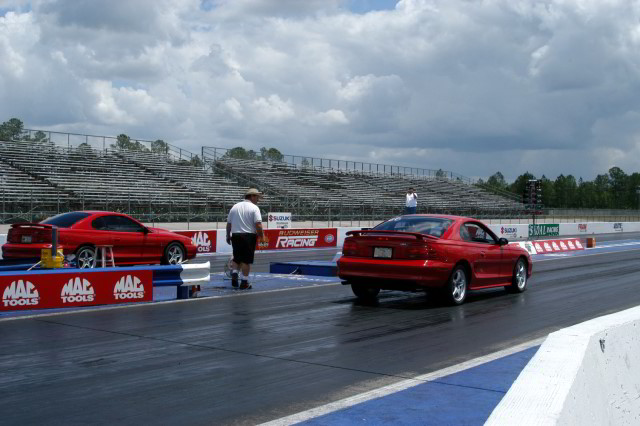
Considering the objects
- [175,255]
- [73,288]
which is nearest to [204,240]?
[175,255]

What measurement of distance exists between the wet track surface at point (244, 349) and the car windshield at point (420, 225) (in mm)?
1167

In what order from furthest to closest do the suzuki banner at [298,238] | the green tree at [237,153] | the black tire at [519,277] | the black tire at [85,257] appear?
1. the green tree at [237,153]
2. the suzuki banner at [298,238]
3. the black tire at [85,257]
4. the black tire at [519,277]

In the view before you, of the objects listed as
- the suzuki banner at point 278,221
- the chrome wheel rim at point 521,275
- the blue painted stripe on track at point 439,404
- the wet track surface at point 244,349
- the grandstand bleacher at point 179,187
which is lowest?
the blue painted stripe on track at point 439,404

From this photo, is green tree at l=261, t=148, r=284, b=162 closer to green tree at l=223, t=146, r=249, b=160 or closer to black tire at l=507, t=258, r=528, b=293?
green tree at l=223, t=146, r=249, b=160

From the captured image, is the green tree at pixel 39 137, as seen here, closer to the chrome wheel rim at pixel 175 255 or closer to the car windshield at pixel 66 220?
the chrome wheel rim at pixel 175 255

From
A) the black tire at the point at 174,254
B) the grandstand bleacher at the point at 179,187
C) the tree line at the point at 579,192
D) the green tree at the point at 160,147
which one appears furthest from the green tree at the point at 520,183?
the black tire at the point at 174,254

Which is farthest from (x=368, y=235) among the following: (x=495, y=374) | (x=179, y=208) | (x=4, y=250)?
(x=179, y=208)

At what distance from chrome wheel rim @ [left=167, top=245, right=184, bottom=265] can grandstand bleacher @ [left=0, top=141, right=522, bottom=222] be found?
16.3 m

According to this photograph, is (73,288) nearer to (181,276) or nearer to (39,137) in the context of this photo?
(181,276)

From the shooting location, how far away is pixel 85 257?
15.6 metres

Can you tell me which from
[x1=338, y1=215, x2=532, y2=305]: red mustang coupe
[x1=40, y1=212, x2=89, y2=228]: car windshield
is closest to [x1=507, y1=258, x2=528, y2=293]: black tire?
[x1=338, y1=215, x2=532, y2=305]: red mustang coupe

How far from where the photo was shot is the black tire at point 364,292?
11734 mm

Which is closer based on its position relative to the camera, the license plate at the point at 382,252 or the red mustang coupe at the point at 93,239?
the license plate at the point at 382,252

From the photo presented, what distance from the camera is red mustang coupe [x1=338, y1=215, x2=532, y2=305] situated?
10.7 meters
